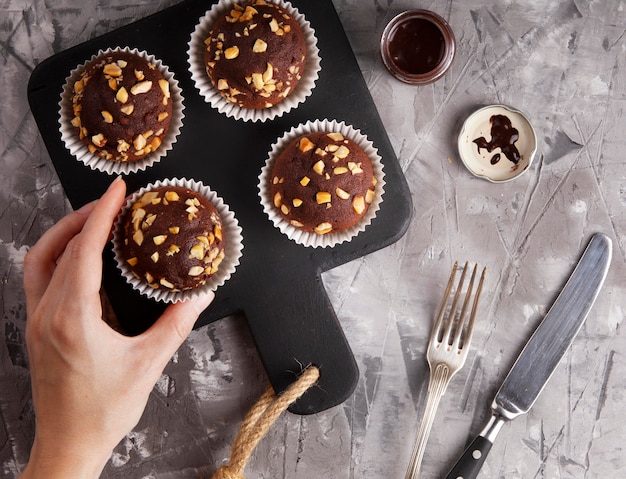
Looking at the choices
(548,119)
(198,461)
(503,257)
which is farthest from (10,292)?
(548,119)

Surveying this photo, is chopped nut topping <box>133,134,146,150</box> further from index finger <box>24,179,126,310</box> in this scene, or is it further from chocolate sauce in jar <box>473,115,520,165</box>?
chocolate sauce in jar <box>473,115,520,165</box>

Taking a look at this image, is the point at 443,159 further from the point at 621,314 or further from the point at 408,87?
the point at 621,314

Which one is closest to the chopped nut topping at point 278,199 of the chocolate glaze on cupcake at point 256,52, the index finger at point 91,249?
the chocolate glaze on cupcake at point 256,52

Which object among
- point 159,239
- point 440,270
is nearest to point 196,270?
point 159,239

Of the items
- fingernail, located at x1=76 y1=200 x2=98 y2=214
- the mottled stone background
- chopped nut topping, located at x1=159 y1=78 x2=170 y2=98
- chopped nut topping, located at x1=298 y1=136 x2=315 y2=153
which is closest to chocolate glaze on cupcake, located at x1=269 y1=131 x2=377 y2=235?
chopped nut topping, located at x1=298 y1=136 x2=315 y2=153

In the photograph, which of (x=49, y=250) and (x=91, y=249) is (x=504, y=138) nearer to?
(x=91, y=249)

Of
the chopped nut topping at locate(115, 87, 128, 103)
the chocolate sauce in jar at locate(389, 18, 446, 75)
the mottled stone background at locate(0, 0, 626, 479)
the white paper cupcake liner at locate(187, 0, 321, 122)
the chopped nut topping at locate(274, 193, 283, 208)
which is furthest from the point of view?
the mottled stone background at locate(0, 0, 626, 479)
